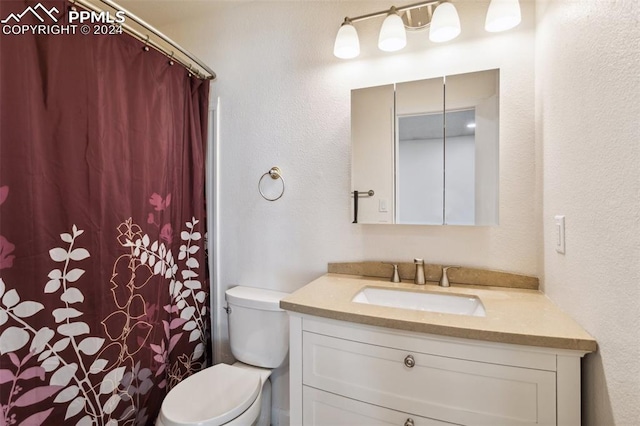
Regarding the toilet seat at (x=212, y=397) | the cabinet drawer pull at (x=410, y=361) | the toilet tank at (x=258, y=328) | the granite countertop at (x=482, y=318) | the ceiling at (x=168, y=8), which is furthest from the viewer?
the ceiling at (x=168, y=8)

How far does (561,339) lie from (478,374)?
241 mm

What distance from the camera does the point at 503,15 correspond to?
3.76 feet

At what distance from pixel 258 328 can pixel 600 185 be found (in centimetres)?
146

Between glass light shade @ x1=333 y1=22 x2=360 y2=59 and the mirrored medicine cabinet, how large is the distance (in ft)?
0.61

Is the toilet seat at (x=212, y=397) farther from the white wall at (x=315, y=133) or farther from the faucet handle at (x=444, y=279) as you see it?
the faucet handle at (x=444, y=279)

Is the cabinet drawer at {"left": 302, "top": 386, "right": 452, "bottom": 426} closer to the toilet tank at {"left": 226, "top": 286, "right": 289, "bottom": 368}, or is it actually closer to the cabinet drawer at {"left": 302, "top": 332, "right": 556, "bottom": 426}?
the cabinet drawer at {"left": 302, "top": 332, "right": 556, "bottom": 426}

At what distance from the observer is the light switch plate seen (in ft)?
3.08

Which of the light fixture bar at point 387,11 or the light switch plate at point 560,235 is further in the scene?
the light fixture bar at point 387,11

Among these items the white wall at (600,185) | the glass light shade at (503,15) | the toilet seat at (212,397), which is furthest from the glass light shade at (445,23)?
the toilet seat at (212,397)

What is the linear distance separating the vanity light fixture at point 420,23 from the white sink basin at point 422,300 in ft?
3.68

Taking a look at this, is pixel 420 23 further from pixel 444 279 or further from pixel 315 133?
pixel 444 279

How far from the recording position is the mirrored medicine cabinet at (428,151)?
4.10ft

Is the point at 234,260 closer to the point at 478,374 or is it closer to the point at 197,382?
the point at 197,382

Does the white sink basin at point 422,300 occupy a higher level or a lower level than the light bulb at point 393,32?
lower
